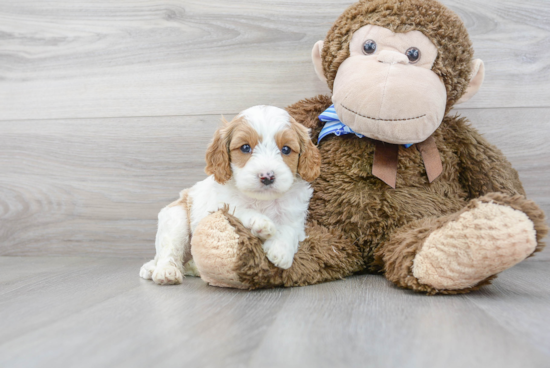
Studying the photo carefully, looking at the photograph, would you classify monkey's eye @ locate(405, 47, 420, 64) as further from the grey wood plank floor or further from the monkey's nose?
the grey wood plank floor

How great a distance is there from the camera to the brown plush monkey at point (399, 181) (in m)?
1.00

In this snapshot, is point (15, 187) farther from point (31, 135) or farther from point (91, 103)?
point (91, 103)

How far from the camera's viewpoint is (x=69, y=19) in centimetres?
180

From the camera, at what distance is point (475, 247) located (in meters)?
0.96

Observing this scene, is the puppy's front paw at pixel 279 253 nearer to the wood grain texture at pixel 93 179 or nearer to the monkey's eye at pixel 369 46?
the monkey's eye at pixel 369 46

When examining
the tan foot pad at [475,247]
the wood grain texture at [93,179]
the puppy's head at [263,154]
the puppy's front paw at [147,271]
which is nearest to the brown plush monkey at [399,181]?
the tan foot pad at [475,247]

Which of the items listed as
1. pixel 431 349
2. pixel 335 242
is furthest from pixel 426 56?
pixel 431 349

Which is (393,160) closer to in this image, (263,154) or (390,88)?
(390,88)

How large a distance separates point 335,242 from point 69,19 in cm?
140

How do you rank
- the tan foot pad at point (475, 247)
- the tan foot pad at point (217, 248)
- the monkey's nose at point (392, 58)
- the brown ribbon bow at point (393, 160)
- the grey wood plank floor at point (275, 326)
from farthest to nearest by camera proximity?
the brown ribbon bow at point (393, 160)
the monkey's nose at point (392, 58)
the tan foot pad at point (217, 248)
the tan foot pad at point (475, 247)
the grey wood plank floor at point (275, 326)

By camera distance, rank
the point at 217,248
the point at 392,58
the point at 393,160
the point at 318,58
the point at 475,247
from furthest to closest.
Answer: the point at 318,58
the point at 393,160
the point at 392,58
the point at 217,248
the point at 475,247

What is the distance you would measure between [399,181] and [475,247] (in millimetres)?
369

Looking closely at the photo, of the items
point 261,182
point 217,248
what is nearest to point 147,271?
point 217,248

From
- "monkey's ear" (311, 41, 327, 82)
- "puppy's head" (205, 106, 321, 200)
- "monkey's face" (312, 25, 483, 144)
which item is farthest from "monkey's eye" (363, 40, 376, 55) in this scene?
"puppy's head" (205, 106, 321, 200)
